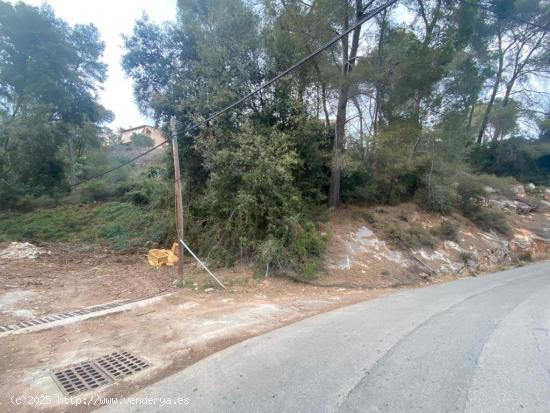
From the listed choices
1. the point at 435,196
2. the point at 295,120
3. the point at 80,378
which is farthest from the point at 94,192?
the point at 435,196

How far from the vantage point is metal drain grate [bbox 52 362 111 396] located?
2947 mm

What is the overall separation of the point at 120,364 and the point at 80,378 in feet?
1.30

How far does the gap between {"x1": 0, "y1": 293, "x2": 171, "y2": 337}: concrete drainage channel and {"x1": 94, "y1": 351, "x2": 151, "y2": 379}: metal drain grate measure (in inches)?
75.6

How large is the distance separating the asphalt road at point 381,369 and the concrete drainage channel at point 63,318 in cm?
301

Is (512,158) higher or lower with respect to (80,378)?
higher

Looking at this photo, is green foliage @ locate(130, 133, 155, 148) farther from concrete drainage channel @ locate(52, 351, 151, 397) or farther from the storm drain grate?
concrete drainage channel @ locate(52, 351, 151, 397)

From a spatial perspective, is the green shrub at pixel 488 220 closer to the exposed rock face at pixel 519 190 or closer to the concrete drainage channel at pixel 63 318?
the exposed rock face at pixel 519 190

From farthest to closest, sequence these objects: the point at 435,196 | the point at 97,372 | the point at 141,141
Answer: the point at 141,141
the point at 435,196
the point at 97,372

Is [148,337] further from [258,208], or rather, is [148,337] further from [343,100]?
[343,100]

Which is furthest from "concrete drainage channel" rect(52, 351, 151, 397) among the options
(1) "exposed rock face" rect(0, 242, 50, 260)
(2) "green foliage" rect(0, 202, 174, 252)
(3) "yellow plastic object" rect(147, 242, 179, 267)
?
(1) "exposed rock face" rect(0, 242, 50, 260)

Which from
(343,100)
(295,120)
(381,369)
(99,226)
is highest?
(343,100)

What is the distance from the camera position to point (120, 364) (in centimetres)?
343

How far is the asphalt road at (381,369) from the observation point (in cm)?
256

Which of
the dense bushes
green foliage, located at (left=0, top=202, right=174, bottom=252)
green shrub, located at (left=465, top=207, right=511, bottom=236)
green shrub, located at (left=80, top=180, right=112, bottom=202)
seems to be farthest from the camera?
green shrub, located at (left=80, top=180, right=112, bottom=202)
